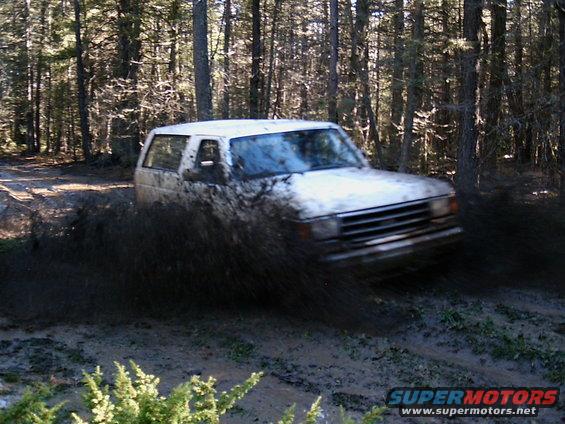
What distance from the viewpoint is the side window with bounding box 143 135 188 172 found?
8.24 m

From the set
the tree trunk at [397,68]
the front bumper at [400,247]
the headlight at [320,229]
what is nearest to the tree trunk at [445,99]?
the tree trunk at [397,68]

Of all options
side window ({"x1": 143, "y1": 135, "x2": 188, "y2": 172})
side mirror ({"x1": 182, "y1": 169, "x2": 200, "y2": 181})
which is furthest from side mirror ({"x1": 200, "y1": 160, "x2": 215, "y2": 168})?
side window ({"x1": 143, "y1": 135, "x2": 188, "y2": 172})

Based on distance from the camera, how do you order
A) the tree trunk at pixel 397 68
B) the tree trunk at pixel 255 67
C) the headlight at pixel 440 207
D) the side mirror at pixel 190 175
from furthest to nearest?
the tree trunk at pixel 255 67 → the tree trunk at pixel 397 68 → the side mirror at pixel 190 175 → the headlight at pixel 440 207

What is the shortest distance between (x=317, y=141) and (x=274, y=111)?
26.3 m

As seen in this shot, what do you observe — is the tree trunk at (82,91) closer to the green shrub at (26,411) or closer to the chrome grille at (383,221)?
the chrome grille at (383,221)

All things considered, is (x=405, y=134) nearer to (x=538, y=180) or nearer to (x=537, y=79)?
(x=537, y=79)

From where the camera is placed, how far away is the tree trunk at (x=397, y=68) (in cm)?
2028

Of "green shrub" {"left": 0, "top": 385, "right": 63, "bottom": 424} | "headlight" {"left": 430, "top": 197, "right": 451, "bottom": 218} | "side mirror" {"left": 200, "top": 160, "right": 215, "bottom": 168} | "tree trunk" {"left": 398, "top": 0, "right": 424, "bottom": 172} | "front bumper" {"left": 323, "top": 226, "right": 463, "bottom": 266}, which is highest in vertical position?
"tree trunk" {"left": 398, "top": 0, "right": 424, "bottom": 172}

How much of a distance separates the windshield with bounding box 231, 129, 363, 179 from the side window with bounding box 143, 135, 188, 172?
1.16 meters

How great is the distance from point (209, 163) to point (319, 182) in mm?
1415

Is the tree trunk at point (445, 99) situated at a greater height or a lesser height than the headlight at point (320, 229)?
greater

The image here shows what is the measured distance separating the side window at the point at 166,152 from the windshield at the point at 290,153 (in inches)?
45.8

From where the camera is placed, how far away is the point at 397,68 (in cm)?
2103

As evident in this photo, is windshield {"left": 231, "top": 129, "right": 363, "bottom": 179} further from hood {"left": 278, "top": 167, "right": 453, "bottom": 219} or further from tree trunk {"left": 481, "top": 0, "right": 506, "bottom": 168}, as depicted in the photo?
tree trunk {"left": 481, "top": 0, "right": 506, "bottom": 168}
